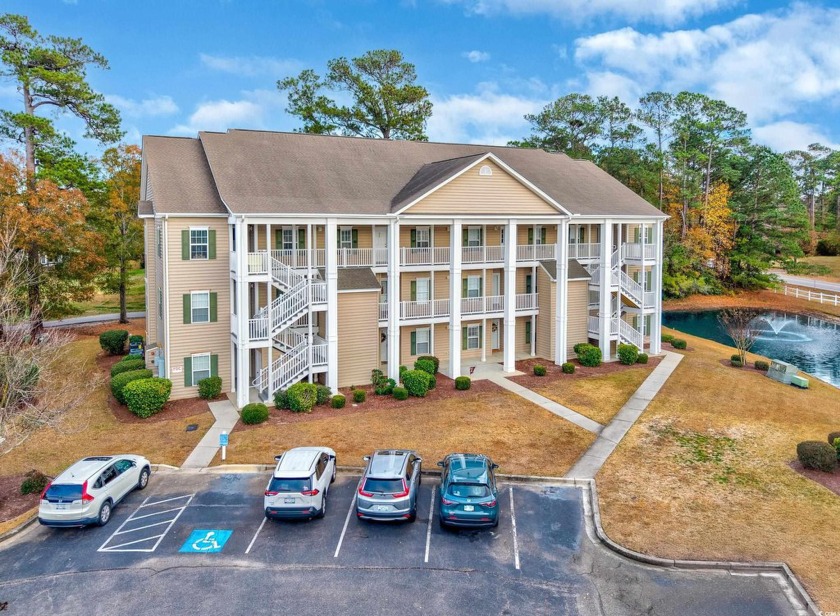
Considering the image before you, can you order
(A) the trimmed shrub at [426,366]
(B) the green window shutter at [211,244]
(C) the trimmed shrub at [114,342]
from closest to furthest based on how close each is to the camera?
1. (B) the green window shutter at [211,244]
2. (A) the trimmed shrub at [426,366]
3. (C) the trimmed shrub at [114,342]

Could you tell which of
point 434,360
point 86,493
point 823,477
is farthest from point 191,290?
point 823,477

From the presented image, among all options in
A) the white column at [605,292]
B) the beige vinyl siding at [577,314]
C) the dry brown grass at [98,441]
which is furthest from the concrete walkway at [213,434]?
the white column at [605,292]

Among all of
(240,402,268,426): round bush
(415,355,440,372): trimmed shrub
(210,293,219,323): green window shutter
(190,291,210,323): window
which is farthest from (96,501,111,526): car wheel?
(415,355,440,372): trimmed shrub

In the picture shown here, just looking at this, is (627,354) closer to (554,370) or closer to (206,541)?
(554,370)

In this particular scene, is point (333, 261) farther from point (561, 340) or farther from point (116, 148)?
point (116, 148)

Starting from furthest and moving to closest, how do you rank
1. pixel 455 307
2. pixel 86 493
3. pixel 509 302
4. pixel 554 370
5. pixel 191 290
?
pixel 554 370 → pixel 509 302 → pixel 455 307 → pixel 191 290 → pixel 86 493

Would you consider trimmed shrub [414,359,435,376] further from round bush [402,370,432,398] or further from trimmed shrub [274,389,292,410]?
trimmed shrub [274,389,292,410]

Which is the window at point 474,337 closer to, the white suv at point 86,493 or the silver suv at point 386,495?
the silver suv at point 386,495
